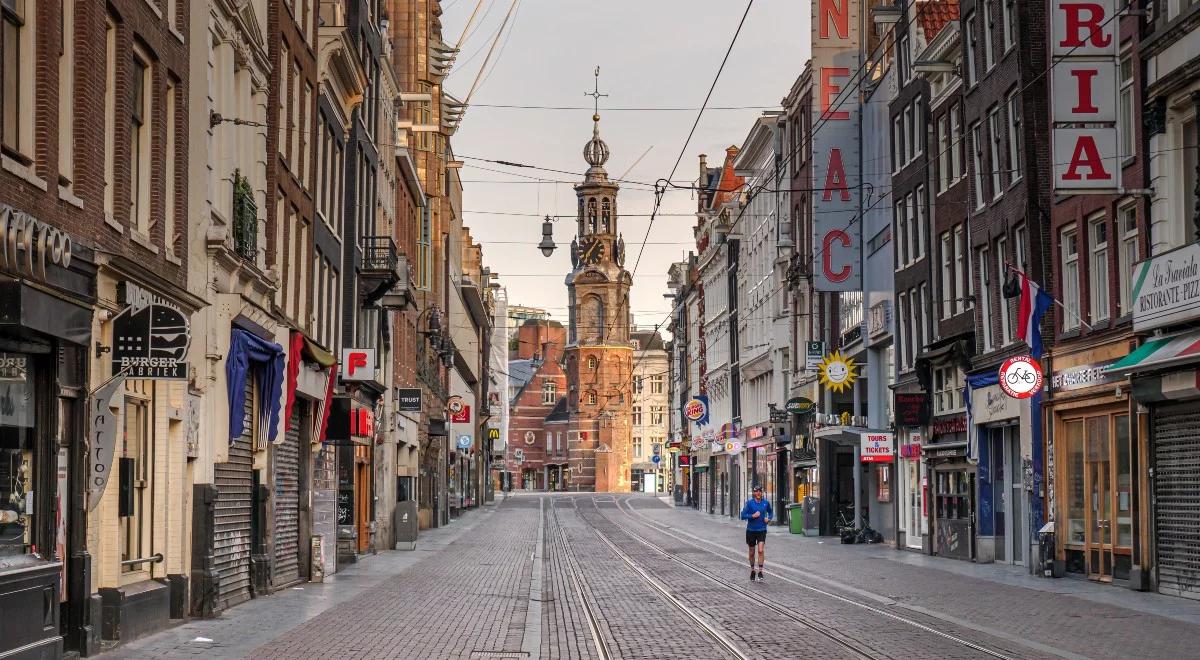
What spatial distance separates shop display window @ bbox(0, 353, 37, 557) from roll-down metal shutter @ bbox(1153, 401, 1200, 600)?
16.4 meters

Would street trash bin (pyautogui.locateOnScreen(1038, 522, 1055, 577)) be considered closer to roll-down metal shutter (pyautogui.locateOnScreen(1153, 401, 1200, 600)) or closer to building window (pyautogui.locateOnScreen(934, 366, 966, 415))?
roll-down metal shutter (pyautogui.locateOnScreen(1153, 401, 1200, 600))

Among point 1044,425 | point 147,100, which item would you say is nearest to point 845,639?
point 147,100

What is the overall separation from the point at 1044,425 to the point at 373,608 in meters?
13.9

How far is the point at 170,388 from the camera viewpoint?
19875 mm

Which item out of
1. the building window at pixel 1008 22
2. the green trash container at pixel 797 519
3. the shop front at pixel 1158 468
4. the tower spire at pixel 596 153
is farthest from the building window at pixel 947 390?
the tower spire at pixel 596 153

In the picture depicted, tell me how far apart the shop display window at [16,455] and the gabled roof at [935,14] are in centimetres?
3182

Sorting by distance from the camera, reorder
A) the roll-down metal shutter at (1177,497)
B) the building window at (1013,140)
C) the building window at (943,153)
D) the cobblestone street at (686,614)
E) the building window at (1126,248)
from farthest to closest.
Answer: the building window at (943,153) → the building window at (1013,140) → the building window at (1126,248) → the roll-down metal shutter at (1177,497) → the cobblestone street at (686,614)

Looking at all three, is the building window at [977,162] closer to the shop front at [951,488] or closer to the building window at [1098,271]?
→ the shop front at [951,488]

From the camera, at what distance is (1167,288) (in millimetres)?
23859

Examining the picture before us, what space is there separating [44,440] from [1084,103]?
1711 cm

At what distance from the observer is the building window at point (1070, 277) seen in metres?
29.5

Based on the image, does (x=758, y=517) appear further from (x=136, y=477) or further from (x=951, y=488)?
(x=136, y=477)

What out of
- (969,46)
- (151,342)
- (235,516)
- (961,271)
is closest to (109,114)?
(151,342)

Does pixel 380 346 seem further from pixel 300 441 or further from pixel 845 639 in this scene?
pixel 845 639
